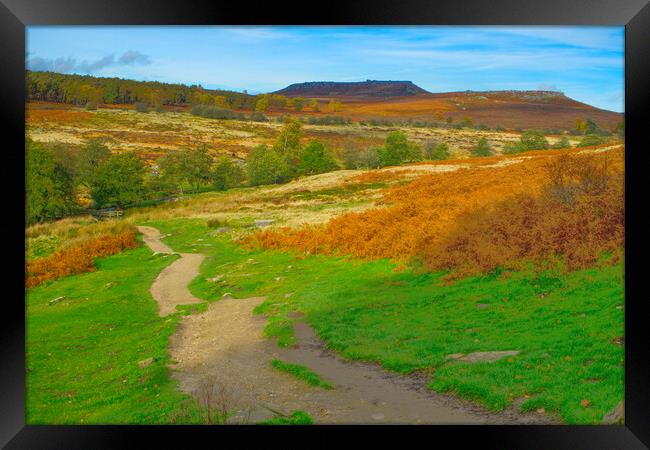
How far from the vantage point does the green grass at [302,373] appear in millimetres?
10391

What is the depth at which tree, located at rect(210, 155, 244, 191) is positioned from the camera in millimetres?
12898

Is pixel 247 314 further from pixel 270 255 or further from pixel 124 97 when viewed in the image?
pixel 124 97

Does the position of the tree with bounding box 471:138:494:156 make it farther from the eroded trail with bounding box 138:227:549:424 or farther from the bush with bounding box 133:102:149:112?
the bush with bounding box 133:102:149:112

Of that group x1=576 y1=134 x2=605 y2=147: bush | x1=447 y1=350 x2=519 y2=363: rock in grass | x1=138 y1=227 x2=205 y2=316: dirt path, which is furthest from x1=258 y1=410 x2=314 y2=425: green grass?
x1=576 y1=134 x2=605 y2=147: bush

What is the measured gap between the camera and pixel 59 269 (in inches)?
471

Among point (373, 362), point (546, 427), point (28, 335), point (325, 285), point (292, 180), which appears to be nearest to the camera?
point (546, 427)

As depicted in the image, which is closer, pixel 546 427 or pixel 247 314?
pixel 546 427

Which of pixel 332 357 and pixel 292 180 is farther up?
pixel 292 180

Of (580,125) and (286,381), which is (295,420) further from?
(580,125)

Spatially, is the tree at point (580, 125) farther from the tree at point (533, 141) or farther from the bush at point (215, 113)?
the bush at point (215, 113)

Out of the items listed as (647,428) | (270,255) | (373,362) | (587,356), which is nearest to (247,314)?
(270,255)

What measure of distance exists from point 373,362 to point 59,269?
21.5ft

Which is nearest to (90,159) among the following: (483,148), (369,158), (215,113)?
(215,113)

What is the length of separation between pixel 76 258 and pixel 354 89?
676 centimetres
